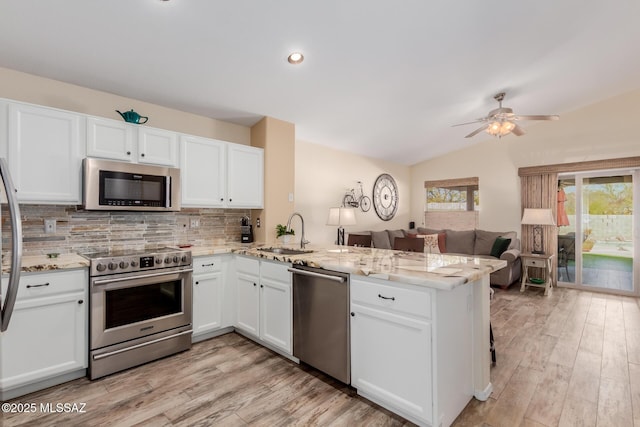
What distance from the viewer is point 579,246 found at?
5188 mm

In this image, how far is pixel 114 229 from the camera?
2.92m

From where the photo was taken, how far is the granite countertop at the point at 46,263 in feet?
6.74

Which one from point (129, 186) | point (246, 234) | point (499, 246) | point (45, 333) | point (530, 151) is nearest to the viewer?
point (45, 333)

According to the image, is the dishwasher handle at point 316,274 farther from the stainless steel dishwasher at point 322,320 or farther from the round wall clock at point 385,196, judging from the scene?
the round wall clock at point 385,196

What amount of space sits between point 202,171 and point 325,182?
7.96 feet

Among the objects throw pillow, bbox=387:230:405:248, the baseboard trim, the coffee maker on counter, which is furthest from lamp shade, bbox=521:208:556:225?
the coffee maker on counter

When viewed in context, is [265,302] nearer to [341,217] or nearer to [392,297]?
[392,297]

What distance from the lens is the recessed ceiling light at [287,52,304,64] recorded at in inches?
106

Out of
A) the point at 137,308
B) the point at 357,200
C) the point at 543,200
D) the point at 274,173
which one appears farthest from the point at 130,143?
the point at 543,200

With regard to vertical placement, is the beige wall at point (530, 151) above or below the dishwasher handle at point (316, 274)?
above

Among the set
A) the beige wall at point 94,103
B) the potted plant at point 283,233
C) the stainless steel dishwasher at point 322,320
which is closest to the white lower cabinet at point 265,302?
the stainless steel dishwasher at point 322,320

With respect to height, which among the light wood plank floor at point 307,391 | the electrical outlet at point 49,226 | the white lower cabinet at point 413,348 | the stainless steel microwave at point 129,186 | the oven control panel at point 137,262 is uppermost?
the stainless steel microwave at point 129,186

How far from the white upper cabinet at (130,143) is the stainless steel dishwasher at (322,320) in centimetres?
173

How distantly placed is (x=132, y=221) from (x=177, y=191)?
0.55 meters
